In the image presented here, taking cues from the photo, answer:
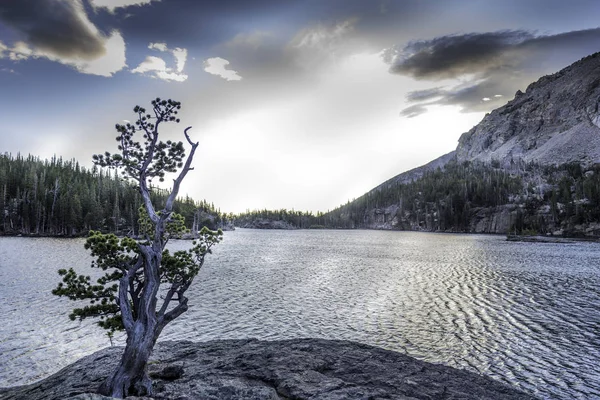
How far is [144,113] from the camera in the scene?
43.0 feet

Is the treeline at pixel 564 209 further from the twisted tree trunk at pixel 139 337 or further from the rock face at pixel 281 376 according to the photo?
the twisted tree trunk at pixel 139 337

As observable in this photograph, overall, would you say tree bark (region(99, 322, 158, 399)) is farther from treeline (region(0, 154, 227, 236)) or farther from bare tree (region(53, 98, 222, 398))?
treeline (region(0, 154, 227, 236))

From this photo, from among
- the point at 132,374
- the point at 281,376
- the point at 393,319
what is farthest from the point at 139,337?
the point at 393,319

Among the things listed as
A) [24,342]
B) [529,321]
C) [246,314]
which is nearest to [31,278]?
[24,342]

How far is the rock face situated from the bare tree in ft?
4.42

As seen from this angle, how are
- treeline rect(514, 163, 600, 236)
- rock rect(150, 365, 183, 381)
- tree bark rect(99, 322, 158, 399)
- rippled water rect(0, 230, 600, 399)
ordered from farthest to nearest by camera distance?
treeline rect(514, 163, 600, 236)
rippled water rect(0, 230, 600, 399)
rock rect(150, 365, 183, 381)
tree bark rect(99, 322, 158, 399)

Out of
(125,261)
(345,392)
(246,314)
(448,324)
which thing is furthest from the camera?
(246,314)

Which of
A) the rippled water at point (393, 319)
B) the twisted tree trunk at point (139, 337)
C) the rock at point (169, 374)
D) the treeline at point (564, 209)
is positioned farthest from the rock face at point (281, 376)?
the treeline at point (564, 209)

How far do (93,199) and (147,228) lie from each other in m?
144

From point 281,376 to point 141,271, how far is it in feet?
23.2

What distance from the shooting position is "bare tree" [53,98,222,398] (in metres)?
10.8

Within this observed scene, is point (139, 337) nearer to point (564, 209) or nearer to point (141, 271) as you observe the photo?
point (141, 271)

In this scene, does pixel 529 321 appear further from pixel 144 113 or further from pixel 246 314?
pixel 144 113

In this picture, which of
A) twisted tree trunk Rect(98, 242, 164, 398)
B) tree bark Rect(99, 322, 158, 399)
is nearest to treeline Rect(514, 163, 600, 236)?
twisted tree trunk Rect(98, 242, 164, 398)
